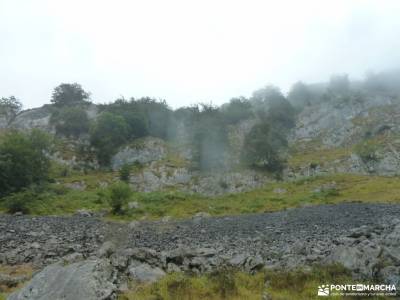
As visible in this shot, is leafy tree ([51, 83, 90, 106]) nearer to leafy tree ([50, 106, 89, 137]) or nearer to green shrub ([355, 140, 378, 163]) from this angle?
leafy tree ([50, 106, 89, 137])

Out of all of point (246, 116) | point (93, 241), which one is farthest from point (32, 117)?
point (93, 241)

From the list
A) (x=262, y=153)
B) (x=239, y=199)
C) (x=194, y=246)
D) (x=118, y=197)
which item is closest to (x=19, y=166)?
(x=118, y=197)

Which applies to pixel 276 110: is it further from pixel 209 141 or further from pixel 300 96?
pixel 209 141

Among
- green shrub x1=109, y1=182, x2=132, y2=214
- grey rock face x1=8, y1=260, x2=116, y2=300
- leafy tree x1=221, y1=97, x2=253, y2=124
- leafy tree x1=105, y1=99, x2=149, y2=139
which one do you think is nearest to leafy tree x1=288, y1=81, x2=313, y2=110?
leafy tree x1=221, y1=97, x2=253, y2=124

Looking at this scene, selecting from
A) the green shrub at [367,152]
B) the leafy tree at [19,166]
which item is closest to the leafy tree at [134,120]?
the leafy tree at [19,166]

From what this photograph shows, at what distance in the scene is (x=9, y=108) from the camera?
98125mm

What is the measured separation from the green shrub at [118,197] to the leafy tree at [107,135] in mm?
32970

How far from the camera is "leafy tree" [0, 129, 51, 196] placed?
4400 centimetres

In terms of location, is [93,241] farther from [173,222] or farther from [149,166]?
[149,166]

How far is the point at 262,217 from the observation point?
95.0ft

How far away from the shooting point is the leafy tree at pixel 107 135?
68750mm

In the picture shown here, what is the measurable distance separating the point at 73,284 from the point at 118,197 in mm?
25502

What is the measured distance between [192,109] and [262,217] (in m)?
61.2

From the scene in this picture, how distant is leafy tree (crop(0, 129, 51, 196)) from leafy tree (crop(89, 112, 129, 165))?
17.0 m
